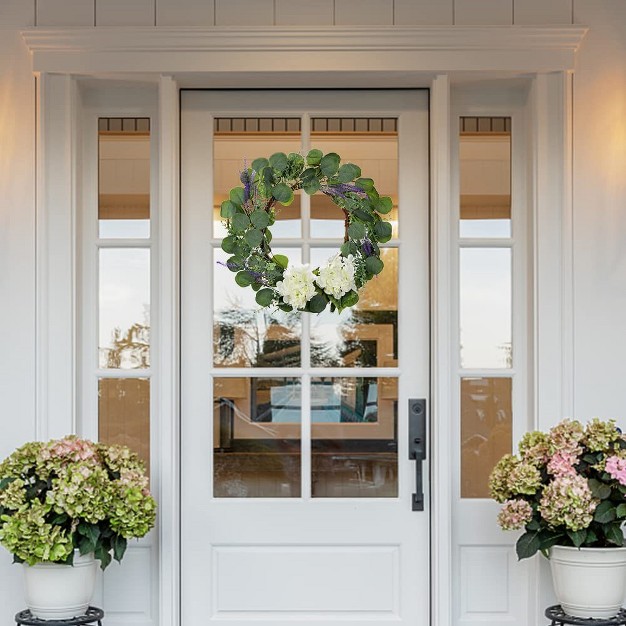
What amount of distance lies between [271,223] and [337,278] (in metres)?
0.21

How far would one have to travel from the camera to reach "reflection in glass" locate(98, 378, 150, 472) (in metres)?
3.59

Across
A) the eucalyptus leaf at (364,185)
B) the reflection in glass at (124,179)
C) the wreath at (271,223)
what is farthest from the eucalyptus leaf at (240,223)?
the reflection in glass at (124,179)

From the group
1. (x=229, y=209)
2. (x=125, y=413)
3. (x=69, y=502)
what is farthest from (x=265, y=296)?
(x=125, y=413)

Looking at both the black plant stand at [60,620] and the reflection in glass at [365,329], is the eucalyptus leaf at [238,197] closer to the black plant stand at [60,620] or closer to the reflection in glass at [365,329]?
the reflection in glass at [365,329]

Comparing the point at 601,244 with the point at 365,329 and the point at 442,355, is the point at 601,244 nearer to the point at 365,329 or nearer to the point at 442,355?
the point at 442,355

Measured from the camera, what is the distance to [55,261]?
3.46 m

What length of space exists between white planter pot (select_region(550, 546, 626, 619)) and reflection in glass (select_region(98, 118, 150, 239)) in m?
1.80

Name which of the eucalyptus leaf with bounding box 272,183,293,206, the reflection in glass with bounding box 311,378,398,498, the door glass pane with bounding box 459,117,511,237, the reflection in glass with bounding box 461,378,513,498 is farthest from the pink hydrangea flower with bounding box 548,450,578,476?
the eucalyptus leaf with bounding box 272,183,293,206

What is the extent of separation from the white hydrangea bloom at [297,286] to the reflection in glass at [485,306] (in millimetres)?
1425

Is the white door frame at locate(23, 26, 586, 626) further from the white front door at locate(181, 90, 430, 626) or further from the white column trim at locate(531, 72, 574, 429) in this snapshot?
the white front door at locate(181, 90, 430, 626)

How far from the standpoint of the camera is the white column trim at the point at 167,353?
3.47 metres

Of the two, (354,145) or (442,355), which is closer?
(442,355)

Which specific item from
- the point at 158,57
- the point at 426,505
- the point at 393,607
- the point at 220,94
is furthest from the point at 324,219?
the point at 393,607

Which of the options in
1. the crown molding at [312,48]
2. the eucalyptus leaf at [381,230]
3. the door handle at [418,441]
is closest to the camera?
the eucalyptus leaf at [381,230]
